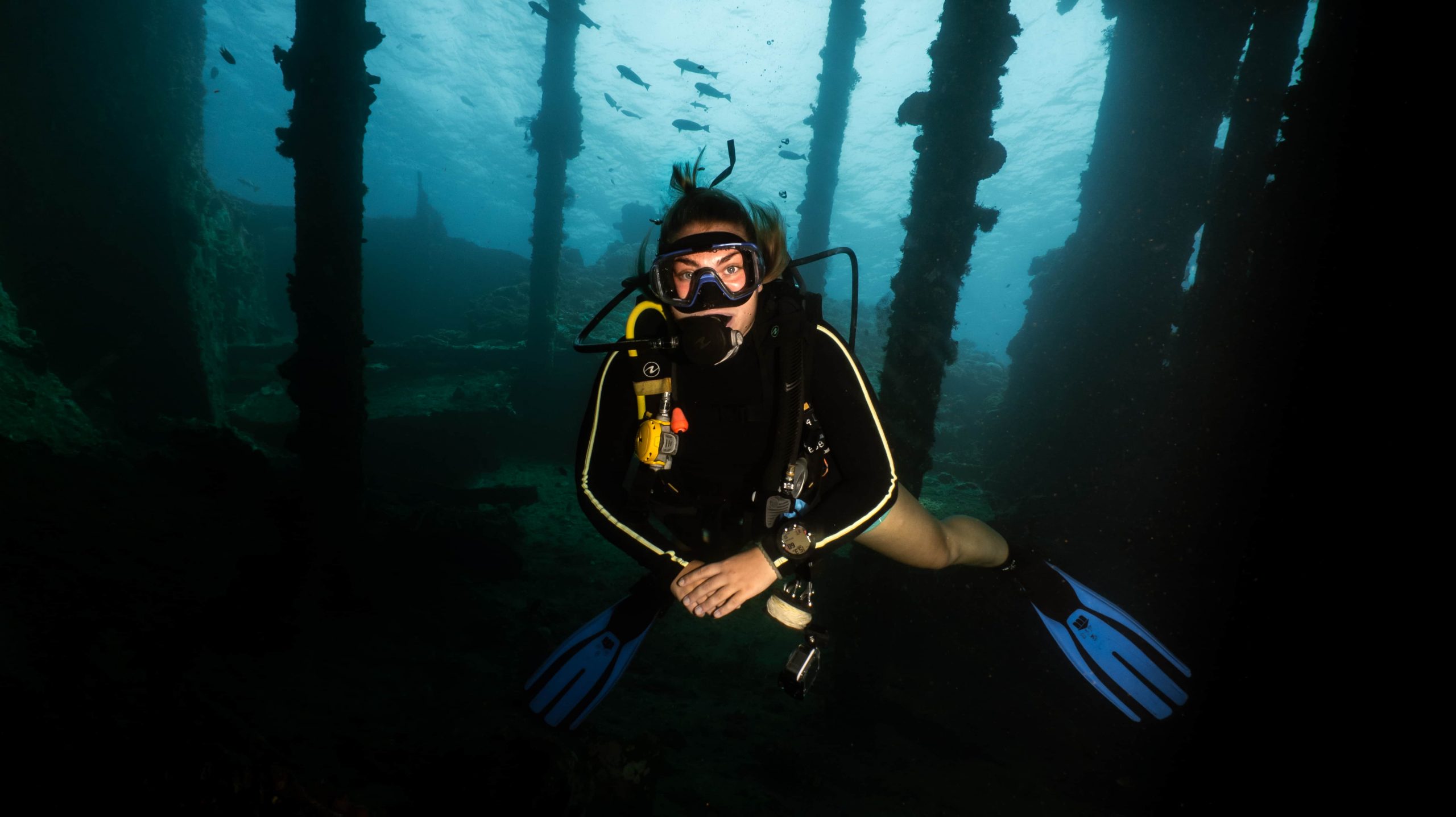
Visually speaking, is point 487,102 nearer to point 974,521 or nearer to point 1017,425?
point 1017,425

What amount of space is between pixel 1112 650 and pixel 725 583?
308cm

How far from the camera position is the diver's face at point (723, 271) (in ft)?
Answer: 8.68

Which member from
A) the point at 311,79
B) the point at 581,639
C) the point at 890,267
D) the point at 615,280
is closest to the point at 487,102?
the point at 615,280

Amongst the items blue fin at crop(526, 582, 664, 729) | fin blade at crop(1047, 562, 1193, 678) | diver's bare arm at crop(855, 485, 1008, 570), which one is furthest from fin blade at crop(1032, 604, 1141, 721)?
blue fin at crop(526, 582, 664, 729)

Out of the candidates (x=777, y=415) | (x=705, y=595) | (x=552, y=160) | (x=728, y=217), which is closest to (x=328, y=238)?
(x=728, y=217)

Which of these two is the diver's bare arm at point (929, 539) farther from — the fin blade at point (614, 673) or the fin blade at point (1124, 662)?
the fin blade at point (614, 673)

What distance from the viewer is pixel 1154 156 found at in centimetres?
681

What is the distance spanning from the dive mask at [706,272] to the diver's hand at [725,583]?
4.09ft

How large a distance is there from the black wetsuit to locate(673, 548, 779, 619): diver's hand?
0.69 ft

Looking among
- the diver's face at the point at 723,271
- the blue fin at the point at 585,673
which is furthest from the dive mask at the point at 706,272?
the blue fin at the point at 585,673

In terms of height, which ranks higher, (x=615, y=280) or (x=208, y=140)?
(x=208, y=140)

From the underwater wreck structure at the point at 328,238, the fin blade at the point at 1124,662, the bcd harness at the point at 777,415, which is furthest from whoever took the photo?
the underwater wreck structure at the point at 328,238

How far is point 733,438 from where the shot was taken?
2744 millimetres

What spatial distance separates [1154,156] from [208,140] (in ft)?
475
